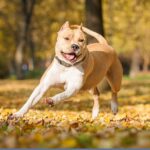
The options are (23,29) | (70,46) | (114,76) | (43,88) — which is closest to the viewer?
(70,46)

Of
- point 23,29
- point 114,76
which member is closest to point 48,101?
point 114,76

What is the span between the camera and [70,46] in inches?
306

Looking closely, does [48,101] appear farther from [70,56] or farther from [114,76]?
[114,76]

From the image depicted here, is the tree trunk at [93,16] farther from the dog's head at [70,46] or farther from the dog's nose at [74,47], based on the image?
the dog's nose at [74,47]

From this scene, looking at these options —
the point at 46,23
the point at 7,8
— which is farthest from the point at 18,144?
the point at 46,23

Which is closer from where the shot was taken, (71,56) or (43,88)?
(71,56)

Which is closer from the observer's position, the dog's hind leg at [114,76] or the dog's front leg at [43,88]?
the dog's front leg at [43,88]

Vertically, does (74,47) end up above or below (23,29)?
below

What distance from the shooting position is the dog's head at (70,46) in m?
7.80

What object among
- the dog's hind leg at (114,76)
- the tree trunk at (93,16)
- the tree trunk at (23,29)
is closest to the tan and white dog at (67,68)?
the dog's hind leg at (114,76)

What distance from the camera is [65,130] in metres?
6.20

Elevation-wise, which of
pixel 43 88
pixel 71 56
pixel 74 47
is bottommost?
pixel 43 88

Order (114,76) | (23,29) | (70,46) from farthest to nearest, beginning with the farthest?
(23,29) → (114,76) → (70,46)

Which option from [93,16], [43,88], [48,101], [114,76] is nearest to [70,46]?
[43,88]
